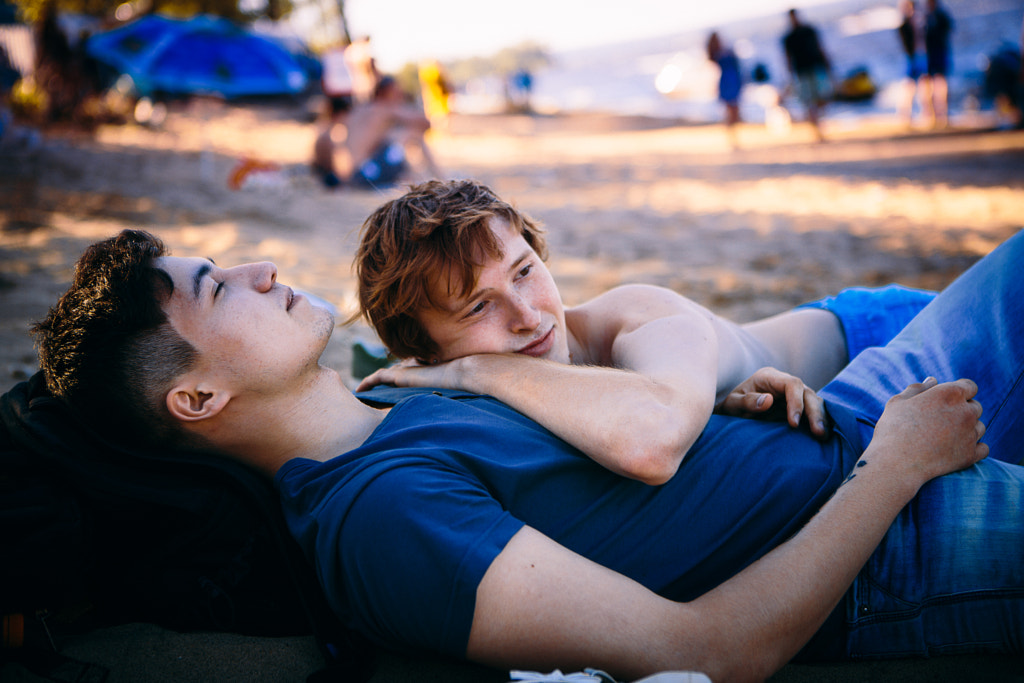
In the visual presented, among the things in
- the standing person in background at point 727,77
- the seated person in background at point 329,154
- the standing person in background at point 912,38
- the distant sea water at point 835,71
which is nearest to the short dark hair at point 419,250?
the seated person in background at point 329,154

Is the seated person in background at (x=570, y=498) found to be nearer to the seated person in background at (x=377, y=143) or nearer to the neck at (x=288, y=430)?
the neck at (x=288, y=430)

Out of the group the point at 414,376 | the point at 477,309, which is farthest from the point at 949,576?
the point at 414,376

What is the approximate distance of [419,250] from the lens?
2021mm

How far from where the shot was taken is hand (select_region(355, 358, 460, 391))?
2.02 metres

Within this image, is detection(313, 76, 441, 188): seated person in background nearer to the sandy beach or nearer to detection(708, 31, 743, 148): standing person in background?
the sandy beach

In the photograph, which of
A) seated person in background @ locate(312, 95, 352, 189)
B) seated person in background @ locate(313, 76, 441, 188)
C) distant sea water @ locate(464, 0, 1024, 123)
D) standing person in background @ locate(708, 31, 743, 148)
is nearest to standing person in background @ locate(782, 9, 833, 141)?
standing person in background @ locate(708, 31, 743, 148)

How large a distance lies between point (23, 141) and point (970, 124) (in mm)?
17656

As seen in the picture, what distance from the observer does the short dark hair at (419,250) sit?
2000 mm

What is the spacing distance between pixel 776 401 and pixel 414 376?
118cm

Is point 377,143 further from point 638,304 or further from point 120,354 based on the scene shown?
point 120,354

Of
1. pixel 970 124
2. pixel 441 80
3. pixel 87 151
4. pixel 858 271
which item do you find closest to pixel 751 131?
pixel 970 124

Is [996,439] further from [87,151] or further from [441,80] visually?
[441,80]

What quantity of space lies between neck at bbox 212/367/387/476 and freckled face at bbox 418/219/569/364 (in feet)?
1.36

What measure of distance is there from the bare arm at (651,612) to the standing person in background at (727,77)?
13.2 metres
